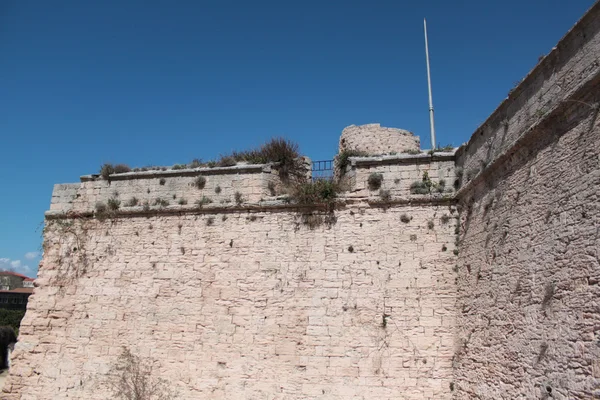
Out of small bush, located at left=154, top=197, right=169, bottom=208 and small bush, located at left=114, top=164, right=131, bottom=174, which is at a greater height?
small bush, located at left=114, top=164, right=131, bottom=174

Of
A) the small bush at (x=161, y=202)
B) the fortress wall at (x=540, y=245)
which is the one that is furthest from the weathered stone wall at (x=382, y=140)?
the small bush at (x=161, y=202)

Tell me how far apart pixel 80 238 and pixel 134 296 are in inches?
85.0

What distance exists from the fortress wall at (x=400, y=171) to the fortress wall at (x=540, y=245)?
3.78 feet

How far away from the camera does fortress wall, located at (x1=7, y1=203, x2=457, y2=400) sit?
27.0 feet

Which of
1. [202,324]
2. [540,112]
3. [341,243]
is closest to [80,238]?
[202,324]

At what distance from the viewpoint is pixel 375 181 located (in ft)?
30.1

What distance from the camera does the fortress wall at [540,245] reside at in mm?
5043

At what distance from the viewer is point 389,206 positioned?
29.6ft

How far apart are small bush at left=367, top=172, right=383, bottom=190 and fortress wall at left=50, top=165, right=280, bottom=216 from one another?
2.08 m

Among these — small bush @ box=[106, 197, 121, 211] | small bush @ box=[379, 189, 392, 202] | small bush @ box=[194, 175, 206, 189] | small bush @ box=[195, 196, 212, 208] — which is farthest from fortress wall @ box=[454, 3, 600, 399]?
small bush @ box=[106, 197, 121, 211]

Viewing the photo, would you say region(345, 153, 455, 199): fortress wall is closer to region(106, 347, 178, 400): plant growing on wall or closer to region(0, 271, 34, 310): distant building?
region(106, 347, 178, 400): plant growing on wall

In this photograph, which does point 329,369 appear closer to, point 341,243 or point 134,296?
point 341,243

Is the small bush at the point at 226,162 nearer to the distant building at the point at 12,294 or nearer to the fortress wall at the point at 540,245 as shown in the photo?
the fortress wall at the point at 540,245

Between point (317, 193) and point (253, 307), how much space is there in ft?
8.48
